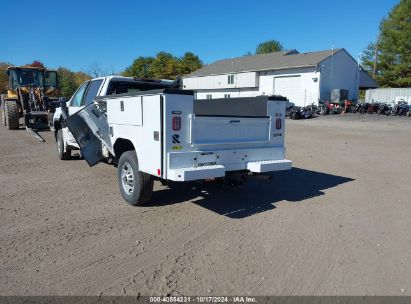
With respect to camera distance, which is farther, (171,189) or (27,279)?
(171,189)

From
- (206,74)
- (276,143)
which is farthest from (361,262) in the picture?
(206,74)

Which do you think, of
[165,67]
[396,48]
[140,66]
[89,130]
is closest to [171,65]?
[165,67]

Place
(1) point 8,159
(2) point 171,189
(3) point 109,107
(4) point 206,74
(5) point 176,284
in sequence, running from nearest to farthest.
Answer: (5) point 176,284
(3) point 109,107
(2) point 171,189
(1) point 8,159
(4) point 206,74

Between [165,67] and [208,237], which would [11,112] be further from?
[165,67]

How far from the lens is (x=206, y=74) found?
48.2 m

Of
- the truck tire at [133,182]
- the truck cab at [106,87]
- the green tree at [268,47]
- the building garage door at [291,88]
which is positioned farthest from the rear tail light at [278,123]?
the green tree at [268,47]

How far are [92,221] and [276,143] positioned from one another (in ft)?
10.5

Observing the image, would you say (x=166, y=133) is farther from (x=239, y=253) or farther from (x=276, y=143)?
(x=276, y=143)

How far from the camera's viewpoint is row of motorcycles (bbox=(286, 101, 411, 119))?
30266 millimetres

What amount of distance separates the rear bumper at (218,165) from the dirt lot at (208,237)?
2.31 ft

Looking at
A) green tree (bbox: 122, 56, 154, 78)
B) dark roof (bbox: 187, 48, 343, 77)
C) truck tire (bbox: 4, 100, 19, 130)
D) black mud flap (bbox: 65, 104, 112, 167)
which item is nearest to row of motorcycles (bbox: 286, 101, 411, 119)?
dark roof (bbox: 187, 48, 343, 77)

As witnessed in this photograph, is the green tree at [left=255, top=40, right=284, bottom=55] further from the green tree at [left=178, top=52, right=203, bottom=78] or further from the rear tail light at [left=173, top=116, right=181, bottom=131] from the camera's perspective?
the rear tail light at [left=173, top=116, right=181, bottom=131]

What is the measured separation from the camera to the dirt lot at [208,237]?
3.36m

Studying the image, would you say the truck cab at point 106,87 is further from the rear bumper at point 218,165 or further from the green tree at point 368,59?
the green tree at point 368,59
